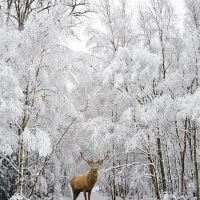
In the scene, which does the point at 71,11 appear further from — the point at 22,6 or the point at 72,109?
the point at 72,109

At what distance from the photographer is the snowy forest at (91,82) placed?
14.1ft

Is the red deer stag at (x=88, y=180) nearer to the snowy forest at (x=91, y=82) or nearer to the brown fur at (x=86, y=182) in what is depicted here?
the brown fur at (x=86, y=182)

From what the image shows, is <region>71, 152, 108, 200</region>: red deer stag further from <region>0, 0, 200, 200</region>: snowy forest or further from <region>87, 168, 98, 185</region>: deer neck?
<region>0, 0, 200, 200</region>: snowy forest

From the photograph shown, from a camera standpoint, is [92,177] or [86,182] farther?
[86,182]

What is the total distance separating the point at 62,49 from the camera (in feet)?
16.3

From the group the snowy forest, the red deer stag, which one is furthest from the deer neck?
the snowy forest

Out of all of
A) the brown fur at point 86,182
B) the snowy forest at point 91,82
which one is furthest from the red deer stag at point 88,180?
the snowy forest at point 91,82

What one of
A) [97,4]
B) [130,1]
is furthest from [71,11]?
[130,1]

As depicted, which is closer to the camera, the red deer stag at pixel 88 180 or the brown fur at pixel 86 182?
the red deer stag at pixel 88 180

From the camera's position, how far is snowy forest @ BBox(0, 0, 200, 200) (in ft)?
14.1

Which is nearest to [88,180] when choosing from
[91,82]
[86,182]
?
[86,182]

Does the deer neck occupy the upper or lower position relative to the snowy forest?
lower

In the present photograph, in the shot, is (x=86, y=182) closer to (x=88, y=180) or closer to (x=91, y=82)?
(x=88, y=180)

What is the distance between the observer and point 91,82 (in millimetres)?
6984
